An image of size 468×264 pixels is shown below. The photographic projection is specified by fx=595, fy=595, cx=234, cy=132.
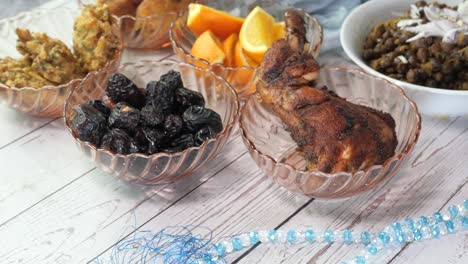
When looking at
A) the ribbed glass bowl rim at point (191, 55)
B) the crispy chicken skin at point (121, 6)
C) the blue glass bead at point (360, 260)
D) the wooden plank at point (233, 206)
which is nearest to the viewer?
the blue glass bead at point (360, 260)

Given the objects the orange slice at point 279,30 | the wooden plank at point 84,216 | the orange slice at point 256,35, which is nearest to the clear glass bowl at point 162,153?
the wooden plank at point 84,216

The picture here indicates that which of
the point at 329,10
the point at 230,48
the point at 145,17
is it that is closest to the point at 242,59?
the point at 230,48

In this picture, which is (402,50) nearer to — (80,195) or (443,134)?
(443,134)

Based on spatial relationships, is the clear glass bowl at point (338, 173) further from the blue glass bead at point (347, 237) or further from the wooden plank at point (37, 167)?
the wooden plank at point (37, 167)

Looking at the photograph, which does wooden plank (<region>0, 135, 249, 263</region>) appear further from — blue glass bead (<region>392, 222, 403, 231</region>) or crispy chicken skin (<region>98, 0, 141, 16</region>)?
crispy chicken skin (<region>98, 0, 141, 16</region>)

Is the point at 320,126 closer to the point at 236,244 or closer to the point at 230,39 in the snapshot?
the point at 236,244

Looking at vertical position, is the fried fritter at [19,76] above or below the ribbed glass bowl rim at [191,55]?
above
